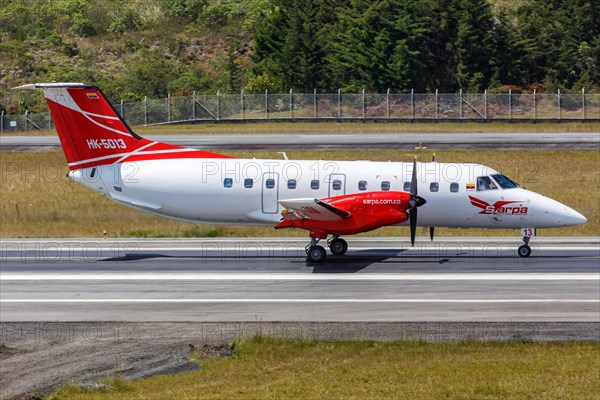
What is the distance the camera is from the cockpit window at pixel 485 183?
1255 inches

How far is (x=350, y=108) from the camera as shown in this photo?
6700 cm

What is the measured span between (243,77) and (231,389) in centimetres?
6205

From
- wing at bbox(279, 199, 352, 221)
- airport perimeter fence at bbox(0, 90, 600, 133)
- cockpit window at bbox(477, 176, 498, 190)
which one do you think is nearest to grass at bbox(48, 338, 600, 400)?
wing at bbox(279, 199, 352, 221)

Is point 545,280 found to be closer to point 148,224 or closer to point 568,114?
point 148,224

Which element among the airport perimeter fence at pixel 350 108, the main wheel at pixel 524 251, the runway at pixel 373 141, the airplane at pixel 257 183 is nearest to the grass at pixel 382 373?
the airplane at pixel 257 183

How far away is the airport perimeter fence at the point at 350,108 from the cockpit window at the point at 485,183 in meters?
33.6

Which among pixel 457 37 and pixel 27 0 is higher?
pixel 27 0

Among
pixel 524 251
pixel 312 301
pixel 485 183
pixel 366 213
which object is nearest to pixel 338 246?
pixel 366 213

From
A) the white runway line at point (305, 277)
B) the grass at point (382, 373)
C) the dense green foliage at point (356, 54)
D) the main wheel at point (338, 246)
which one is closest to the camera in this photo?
the grass at point (382, 373)

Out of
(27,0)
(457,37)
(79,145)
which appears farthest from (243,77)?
(79,145)

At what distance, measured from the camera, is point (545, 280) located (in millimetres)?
27609

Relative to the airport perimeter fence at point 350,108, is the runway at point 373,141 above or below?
below

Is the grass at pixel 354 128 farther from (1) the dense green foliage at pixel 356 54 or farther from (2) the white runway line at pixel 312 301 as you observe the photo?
(2) the white runway line at pixel 312 301

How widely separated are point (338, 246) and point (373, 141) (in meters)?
23.2
